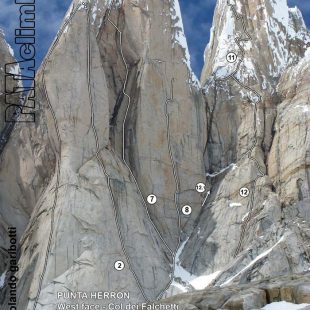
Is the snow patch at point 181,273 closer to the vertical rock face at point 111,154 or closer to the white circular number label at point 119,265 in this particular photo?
the vertical rock face at point 111,154

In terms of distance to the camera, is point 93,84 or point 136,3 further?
point 136,3

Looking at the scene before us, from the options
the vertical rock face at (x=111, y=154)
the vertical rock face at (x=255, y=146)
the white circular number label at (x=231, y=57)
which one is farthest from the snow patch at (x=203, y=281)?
the white circular number label at (x=231, y=57)

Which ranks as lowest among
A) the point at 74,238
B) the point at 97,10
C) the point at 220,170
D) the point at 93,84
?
the point at 74,238

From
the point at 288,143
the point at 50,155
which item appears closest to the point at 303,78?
the point at 288,143

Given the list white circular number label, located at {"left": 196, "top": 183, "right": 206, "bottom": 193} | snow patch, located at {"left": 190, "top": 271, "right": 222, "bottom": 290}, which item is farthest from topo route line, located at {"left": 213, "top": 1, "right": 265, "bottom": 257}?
white circular number label, located at {"left": 196, "top": 183, "right": 206, "bottom": 193}

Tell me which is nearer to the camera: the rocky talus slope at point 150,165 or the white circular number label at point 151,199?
the rocky talus slope at point 150,165

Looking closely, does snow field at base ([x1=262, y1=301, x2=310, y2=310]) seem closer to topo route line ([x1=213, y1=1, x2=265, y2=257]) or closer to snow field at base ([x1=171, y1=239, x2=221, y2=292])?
snow field at base ([x1=171, y1=239, x2=221, y2=292])

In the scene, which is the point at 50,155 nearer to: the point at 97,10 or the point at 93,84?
the point at 93,84
